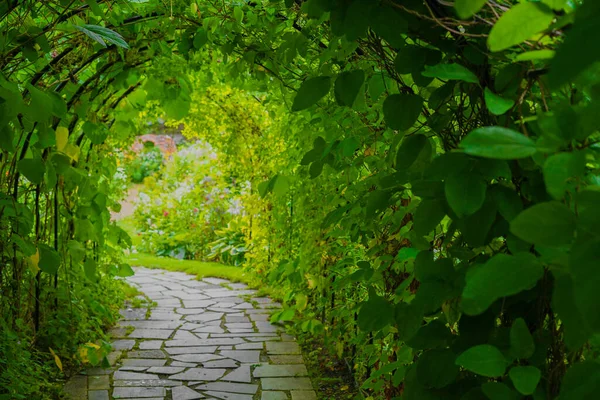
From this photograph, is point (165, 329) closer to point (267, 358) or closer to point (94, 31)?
point (267, 358)

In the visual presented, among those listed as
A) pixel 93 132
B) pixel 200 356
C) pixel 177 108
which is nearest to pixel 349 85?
pixel 93 132

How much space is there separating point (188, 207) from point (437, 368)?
891 centimetres

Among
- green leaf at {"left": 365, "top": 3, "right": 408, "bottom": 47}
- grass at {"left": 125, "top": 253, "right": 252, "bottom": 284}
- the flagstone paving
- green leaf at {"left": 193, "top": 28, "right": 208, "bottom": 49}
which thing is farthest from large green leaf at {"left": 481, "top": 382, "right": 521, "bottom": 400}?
grass at {"left": 125, "top": 253, "right": 252, "bottom": 284}

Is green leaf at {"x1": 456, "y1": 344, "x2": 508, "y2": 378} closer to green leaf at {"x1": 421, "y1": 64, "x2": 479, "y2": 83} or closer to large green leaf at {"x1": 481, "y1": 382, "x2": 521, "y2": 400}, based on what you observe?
large green leaf at {"x1": 481, "y1": 382, "x2": 521, "y2": 400}

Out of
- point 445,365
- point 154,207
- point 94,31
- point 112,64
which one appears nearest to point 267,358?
point 112,64

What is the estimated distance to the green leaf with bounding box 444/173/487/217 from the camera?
2.54 ft

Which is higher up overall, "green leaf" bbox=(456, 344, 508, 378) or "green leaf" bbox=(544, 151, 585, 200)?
"green leaf" bbox=(544, 151, 585, 200)

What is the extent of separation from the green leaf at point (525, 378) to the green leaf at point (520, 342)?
30 mm

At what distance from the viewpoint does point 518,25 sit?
1.89 ft

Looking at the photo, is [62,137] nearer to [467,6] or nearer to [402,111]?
[402,111]

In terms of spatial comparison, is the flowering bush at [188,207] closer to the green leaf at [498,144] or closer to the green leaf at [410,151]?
the green leaf at [410,151]

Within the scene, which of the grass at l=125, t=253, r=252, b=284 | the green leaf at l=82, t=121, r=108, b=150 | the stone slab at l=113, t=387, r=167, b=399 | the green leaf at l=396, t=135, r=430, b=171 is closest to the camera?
the green leaf at l=396, t=135, r=430, b=171

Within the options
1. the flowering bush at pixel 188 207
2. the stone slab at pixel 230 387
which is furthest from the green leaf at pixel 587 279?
the flowering bush at pixel 188 207

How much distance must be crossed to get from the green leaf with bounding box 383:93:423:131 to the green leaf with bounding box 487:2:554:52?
47cm
